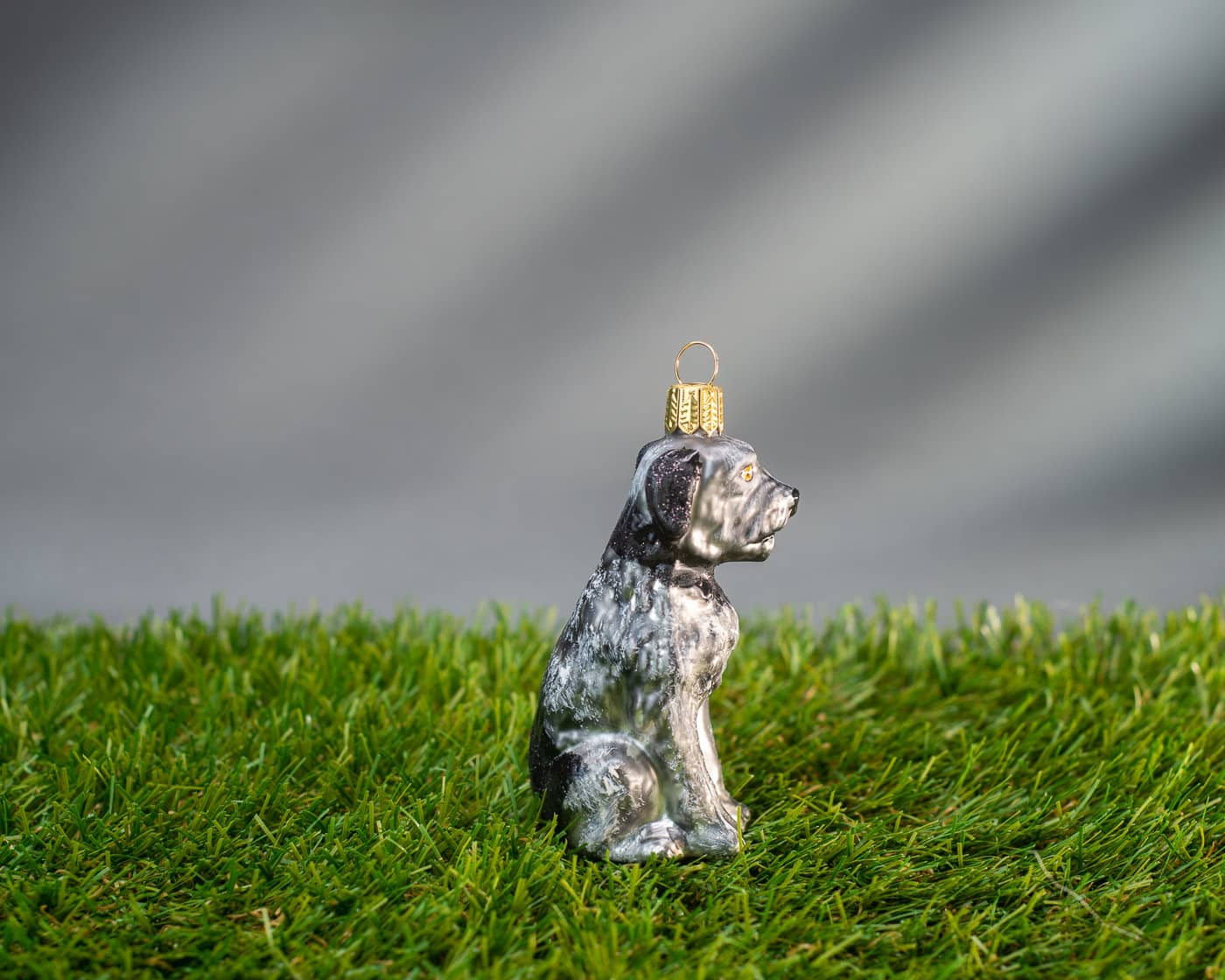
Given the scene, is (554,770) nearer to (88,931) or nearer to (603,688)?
(603,688)

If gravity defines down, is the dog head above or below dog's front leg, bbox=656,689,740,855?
above

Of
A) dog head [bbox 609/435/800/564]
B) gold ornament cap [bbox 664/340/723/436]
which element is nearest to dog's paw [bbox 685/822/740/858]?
dog head [bbox 609/435/800/564]

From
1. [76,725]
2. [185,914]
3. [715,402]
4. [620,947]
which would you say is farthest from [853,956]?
[76,725]

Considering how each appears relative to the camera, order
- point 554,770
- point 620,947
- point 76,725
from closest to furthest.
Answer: point 620,947 → point 554,770 → point 76,725

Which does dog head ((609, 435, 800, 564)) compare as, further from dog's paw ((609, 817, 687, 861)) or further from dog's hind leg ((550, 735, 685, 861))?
dog's paw ((609, 817, 687, 861))

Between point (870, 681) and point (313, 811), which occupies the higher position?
point (870, 681)

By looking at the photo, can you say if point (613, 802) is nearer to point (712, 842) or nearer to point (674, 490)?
point (712, 842)
